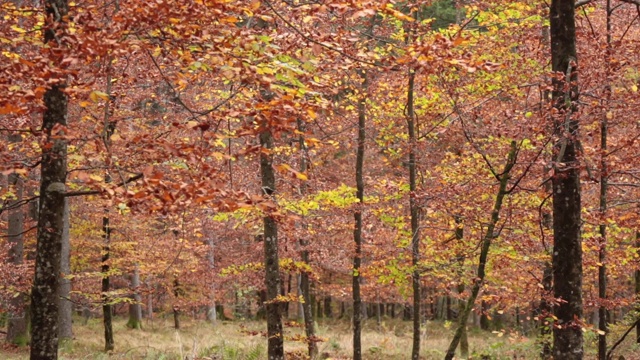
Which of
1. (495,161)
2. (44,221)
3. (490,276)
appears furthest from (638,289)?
(44,221)

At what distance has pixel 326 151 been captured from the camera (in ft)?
82.8

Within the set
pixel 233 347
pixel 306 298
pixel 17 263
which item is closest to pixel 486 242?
pixel 306 298

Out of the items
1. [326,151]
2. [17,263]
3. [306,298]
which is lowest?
[306,298]

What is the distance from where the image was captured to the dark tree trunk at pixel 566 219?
23.1ft

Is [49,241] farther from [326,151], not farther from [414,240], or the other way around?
[326,151]

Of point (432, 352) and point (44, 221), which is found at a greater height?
point (44, 221)

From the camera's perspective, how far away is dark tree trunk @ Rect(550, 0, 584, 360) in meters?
7.03

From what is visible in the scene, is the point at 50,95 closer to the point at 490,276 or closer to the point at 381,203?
the point at 381,203

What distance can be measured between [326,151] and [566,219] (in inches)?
726

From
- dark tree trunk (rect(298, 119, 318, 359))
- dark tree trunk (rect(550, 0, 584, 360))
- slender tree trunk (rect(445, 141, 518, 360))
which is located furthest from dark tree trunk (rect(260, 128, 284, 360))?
dark tree trunk (rect(550, 0, 584, 360))

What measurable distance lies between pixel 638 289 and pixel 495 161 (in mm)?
8863

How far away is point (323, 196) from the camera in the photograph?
41.9ft

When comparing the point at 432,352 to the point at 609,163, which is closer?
the point at 609,163

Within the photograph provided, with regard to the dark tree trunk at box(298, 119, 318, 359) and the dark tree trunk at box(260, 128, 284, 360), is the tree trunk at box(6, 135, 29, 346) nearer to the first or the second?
the dark tree trunk at box(298, 119, 318, 359)
